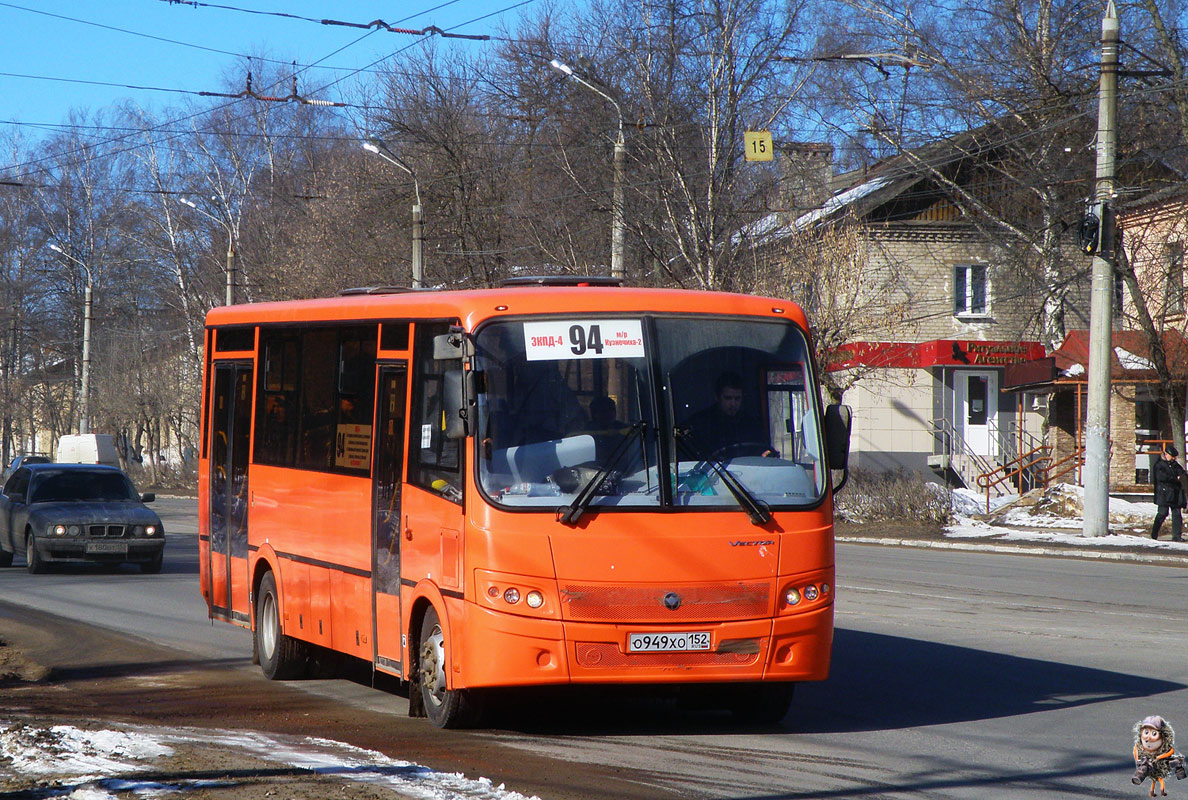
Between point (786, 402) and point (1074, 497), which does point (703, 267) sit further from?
point (786, 402)

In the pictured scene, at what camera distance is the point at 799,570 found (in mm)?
8422

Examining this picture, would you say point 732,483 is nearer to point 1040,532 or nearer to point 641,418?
point 641,418

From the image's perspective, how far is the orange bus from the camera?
320 inches

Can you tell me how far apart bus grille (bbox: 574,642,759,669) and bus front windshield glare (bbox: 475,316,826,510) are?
772 millimetres

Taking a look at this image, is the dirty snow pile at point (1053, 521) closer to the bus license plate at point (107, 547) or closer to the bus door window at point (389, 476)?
the bus license plate at point (107, 547)

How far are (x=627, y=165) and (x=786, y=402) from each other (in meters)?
26.0

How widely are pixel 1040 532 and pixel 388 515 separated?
827 inches

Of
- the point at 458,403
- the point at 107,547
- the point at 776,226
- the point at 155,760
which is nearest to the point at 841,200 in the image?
the point at 776,226

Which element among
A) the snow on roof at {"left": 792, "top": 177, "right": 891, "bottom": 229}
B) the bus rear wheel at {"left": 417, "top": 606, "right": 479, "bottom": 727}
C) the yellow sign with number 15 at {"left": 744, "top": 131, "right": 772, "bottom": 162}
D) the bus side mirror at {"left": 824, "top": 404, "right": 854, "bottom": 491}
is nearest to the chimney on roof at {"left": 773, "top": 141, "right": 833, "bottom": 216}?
→ the snow on roof at {"left": 792, "top": 177, "right": 891, "bottom": 229}

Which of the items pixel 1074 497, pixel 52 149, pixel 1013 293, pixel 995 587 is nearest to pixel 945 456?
pixel 1013 293

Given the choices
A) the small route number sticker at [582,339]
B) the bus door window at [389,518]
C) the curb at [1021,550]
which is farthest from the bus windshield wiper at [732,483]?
the curb at [1021,550]

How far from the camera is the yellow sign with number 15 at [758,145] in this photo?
29.2 m

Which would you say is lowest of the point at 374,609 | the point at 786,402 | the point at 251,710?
the point at 251,710

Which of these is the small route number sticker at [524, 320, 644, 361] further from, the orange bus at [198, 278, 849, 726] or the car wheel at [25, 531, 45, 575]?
the car wheel at [25, 531, 45, 575]
